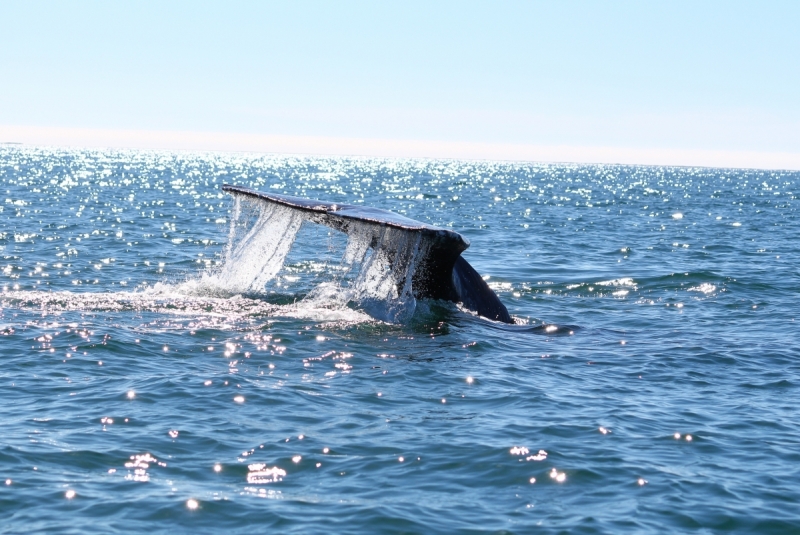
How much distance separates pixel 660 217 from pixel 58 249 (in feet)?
100

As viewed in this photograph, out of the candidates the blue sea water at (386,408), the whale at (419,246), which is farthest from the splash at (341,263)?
the blue sea water at (386,408)

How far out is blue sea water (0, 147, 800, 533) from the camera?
6.75 metres

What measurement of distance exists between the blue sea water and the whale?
309 mm

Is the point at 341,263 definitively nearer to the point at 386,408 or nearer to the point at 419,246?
the point at 419,246

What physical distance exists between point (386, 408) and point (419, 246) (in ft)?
11.6

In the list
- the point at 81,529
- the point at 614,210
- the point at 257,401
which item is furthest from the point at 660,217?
the point at 81,529

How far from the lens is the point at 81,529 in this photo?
20.3 feet

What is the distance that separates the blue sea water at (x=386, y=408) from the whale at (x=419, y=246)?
0.31 metres

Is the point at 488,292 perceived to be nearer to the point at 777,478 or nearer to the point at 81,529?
the point at 777,478

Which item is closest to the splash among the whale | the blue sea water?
the whale

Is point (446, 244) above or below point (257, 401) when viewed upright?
above

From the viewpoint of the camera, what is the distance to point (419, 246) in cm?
1233

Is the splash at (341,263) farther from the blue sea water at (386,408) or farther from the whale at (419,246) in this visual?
the blue sea water at (386,408)

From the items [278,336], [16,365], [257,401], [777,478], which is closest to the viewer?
[777,478]
